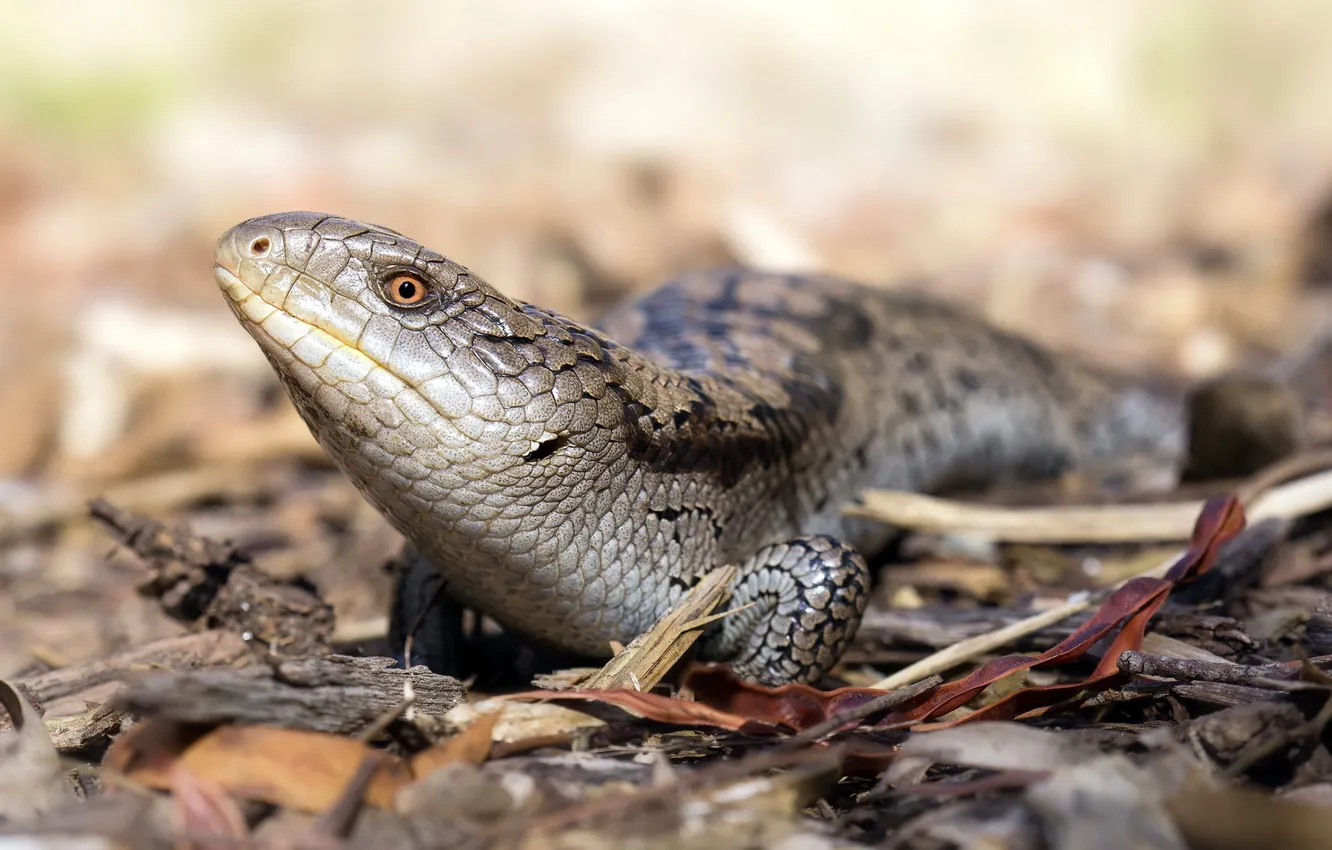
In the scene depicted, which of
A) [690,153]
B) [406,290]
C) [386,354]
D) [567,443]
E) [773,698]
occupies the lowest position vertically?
[773,698]

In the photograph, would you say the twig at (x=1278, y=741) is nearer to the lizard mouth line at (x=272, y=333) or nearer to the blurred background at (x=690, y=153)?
the lizard mouth line at (x=272, y=333)

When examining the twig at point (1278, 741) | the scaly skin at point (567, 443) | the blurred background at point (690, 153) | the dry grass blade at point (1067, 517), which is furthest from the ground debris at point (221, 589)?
the blurred background at point (690, 153)

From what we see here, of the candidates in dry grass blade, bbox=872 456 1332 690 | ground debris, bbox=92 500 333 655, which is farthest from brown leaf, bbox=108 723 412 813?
dry grass blade, bbox=872 456 1332 690

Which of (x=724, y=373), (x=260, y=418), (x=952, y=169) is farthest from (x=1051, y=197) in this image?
(x=724, y=373)

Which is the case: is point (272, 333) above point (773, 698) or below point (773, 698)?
above

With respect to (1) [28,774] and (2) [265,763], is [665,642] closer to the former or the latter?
(2) [265,763]

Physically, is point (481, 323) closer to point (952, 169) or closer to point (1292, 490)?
point (1292, 490)

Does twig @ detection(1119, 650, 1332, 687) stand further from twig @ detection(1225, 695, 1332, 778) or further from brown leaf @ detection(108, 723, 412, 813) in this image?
brown leaf @ detection(108, 723, 412, 813)

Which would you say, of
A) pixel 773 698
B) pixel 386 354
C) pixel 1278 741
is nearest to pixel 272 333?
pixel 386 354
